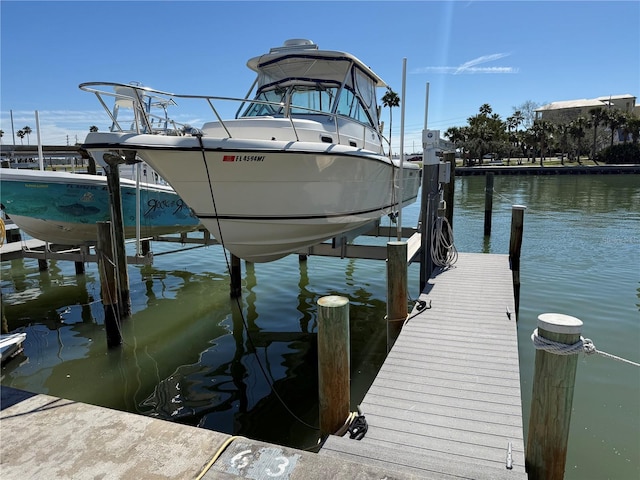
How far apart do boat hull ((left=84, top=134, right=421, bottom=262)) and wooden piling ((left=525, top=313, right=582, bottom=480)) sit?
12.5ft

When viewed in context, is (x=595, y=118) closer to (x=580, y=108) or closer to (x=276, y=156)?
(x=580, y=108)

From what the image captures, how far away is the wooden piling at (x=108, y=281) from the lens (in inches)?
269

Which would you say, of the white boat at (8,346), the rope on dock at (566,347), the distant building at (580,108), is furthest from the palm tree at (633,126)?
the white boat at (8,346)

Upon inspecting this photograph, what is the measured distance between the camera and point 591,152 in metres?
63.7

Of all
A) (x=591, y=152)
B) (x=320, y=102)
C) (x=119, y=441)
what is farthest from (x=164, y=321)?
(x=591, y=152)

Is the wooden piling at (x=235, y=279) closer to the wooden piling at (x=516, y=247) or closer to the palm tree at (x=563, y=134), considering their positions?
the wooden piling at (x=516, y=247)

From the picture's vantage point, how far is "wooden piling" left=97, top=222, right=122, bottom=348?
269 inches

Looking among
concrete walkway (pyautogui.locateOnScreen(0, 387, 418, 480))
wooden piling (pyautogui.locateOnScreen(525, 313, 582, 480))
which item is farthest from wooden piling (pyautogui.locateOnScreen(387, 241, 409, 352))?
concrete walkway (pyautogui.locateOnScreen(0, 387, 418, 480))

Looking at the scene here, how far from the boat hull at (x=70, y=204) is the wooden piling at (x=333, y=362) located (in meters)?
5.77

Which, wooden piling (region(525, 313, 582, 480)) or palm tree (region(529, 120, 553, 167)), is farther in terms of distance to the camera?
palm tree (region(529, 120, 553, 167))

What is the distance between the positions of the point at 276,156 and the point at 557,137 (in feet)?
233

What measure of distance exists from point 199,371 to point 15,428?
3282 mm

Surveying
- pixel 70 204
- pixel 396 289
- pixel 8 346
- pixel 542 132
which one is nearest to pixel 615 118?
pixel 542 132

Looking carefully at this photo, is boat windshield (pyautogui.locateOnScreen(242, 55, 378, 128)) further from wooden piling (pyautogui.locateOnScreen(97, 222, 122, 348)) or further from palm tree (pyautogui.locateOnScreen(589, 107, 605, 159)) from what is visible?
palm tree (pyautogui.locateOnScreen(589, 107, 605, 159))
